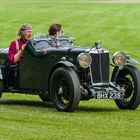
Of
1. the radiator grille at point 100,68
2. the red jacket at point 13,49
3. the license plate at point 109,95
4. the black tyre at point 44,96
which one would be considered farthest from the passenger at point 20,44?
the license plate at point 109,95

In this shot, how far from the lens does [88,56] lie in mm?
12727

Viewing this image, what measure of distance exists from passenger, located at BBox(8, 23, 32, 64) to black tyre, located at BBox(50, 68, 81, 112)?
4.70ft

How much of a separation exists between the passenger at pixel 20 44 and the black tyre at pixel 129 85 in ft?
6.45

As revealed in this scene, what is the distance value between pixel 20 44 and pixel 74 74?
2.23 meters

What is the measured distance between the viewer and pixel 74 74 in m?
12.6

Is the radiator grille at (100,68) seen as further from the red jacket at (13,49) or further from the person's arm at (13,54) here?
the red jacket at (13,49)

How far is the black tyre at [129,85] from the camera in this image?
13289 mm

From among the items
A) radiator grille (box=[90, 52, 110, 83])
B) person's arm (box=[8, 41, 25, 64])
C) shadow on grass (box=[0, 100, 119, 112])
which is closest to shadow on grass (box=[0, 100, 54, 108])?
shadow on grass (box=[0, 100, 119, 112])

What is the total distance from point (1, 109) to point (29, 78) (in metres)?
1.14

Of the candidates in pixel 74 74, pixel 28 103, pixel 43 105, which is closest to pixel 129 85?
pixel 74 74

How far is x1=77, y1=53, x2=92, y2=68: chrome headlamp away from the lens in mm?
12703

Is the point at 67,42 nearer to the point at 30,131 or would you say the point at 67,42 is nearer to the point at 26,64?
the point at 26,64

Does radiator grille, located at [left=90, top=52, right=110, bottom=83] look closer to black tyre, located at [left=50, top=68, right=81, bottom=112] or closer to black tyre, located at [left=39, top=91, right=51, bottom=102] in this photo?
black tyre, located at [left=50, top=68, right=81, bottom=112]

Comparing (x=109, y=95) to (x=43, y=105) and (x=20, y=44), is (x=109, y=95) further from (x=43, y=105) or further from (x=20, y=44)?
(x=20, y=44)
